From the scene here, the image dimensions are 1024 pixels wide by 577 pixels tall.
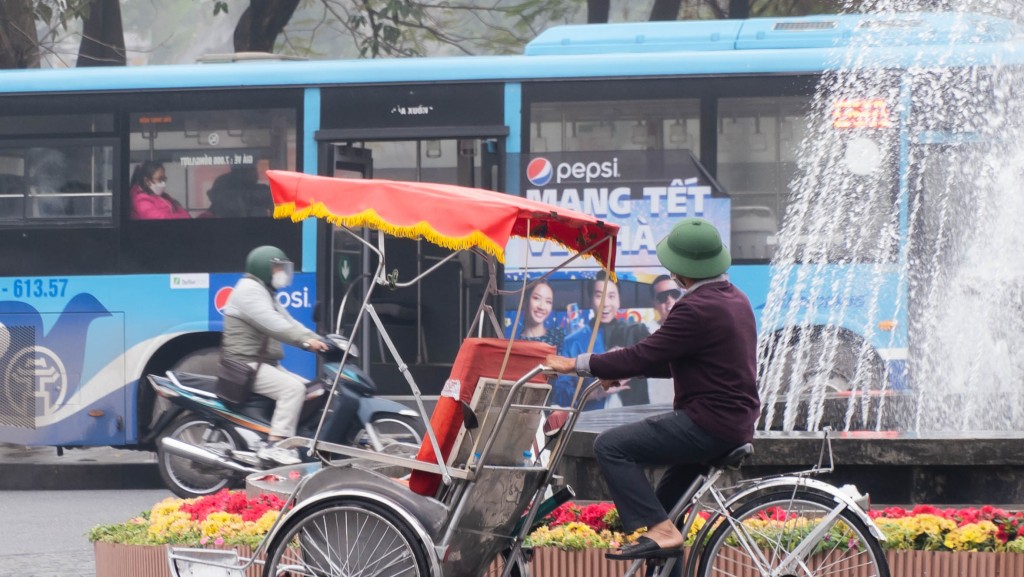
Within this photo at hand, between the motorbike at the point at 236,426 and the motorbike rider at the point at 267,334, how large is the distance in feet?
0.38

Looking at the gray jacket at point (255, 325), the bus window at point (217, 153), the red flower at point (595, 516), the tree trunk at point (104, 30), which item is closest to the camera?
the red flower at point (595, 516)

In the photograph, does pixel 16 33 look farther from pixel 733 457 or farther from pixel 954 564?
pixel 954 564

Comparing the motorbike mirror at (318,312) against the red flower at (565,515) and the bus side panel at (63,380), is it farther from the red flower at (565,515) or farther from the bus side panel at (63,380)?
the red flower at (565,515)

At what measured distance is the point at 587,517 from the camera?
5.93 metres

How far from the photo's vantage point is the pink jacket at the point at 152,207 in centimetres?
1166

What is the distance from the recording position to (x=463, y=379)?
5.08 m

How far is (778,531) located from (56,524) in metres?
6.00

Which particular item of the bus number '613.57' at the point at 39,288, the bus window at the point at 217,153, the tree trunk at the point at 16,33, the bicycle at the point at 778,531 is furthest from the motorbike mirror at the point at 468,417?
the tree trunk at the point at 16,33

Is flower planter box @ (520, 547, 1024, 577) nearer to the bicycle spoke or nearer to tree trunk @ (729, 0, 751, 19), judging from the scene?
the bicycle spoke

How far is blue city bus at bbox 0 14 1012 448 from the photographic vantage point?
11.1 m

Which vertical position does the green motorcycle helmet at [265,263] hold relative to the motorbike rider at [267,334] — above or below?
above

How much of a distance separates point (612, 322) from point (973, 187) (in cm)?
302

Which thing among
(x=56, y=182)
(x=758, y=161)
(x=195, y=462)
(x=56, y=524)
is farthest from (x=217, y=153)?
(x=758, y=161)

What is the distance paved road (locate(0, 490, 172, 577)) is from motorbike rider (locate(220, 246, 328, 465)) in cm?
120
